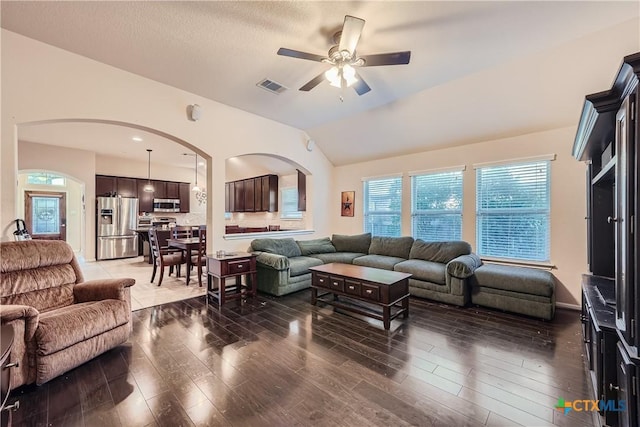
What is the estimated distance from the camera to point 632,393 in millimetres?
1284

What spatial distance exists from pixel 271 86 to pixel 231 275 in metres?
2.77

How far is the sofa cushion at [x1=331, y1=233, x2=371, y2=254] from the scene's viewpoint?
5627mm

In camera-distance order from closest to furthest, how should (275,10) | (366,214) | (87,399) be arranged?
1. (87,399)
2. (275,10)
3. (366,214)

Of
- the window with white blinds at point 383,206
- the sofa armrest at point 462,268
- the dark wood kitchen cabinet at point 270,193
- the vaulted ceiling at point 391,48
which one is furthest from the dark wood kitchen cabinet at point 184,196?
the sofa armrest at point 462,268

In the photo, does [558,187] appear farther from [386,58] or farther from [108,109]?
[108,109]

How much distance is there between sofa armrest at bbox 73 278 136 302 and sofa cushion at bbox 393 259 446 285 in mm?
3634

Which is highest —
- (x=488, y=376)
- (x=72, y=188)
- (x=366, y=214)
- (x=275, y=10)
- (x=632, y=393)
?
(x=275, y=10)

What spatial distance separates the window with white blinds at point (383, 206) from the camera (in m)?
5.59

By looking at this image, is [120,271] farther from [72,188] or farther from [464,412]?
[464,412]

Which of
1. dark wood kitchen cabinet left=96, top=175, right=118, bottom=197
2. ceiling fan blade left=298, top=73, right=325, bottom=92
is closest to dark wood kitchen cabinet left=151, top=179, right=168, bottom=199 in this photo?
dark wood kitchen cabinet left=96, top=175, right=118, bottom=197

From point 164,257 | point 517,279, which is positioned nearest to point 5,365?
point 164,257

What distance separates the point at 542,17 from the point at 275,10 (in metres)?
2.42

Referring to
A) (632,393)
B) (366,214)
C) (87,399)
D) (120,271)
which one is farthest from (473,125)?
(120,271)

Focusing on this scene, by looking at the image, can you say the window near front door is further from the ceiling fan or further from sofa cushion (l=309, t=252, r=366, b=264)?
the ceiling fan
